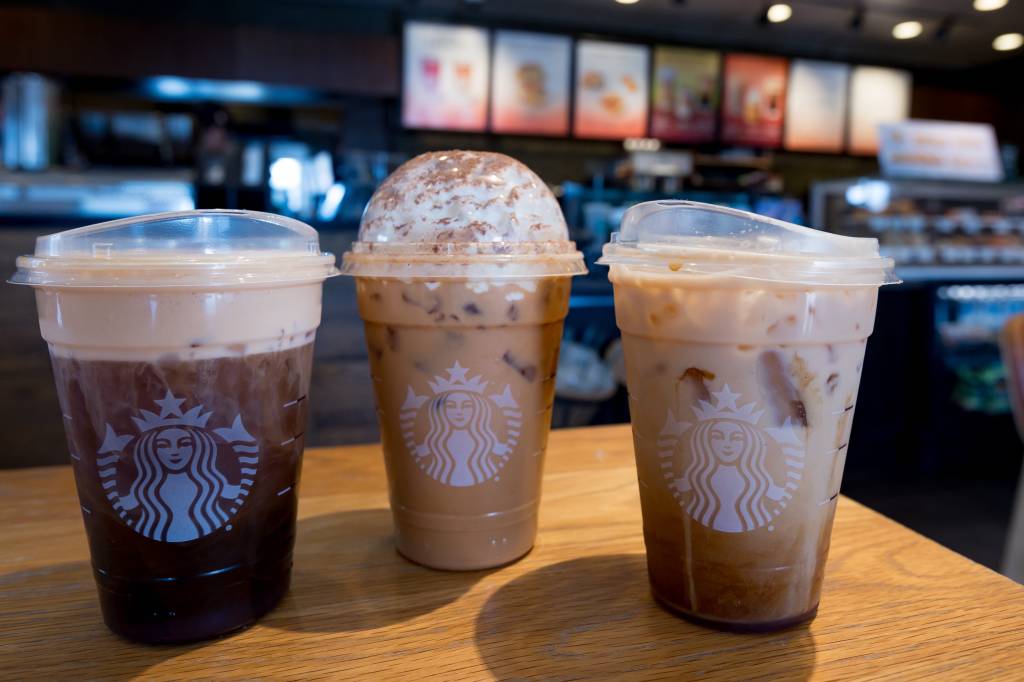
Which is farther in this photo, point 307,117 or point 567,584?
point 307,117

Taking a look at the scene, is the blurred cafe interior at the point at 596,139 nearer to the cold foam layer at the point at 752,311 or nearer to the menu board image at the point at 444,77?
the menu board image at the point at 444,77

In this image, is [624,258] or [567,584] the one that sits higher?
[624,258]

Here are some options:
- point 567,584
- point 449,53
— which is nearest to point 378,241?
point 567,584

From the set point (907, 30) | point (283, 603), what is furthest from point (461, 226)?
point (907, 30)

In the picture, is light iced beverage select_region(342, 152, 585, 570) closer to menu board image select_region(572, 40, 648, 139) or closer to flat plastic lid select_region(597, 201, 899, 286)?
flat plastic lid select_region(597, 201, 899, 286)

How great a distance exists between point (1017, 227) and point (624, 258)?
4.32 metres

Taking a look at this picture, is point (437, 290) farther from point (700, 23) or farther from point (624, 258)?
point (700, 23)

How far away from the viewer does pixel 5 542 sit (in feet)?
2.72

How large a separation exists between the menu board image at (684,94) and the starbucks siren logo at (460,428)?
5.26 metres

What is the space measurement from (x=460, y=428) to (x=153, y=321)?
1.08 feet

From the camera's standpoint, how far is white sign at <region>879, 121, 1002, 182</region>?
3.98 m

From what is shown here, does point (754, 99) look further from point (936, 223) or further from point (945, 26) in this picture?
point (936, 223)

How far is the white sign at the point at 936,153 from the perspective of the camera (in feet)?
13.1

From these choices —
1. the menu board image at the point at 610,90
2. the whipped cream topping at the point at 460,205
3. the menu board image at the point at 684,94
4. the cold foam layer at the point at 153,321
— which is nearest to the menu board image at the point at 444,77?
the menu board image at the point at 610,90
